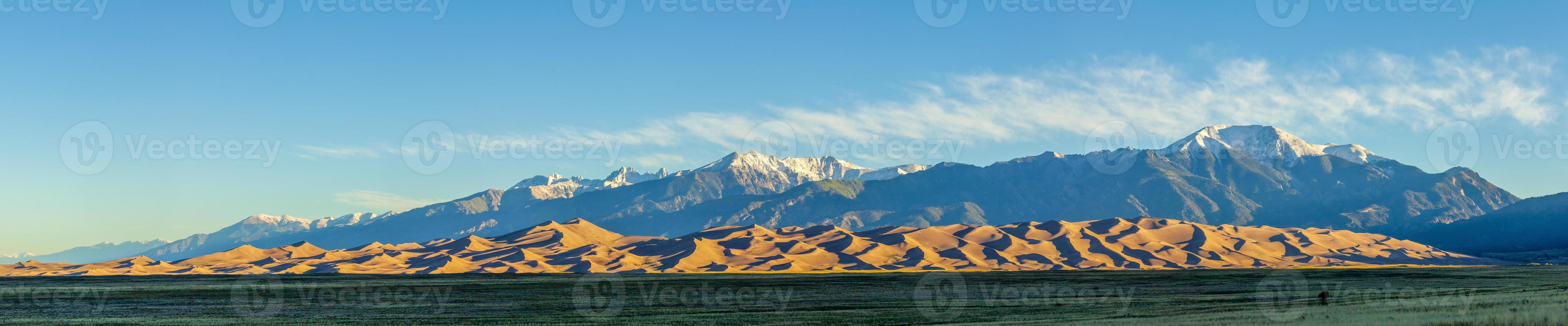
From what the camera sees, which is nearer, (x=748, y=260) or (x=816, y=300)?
(x=816, y=300)

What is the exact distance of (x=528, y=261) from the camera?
569 feet

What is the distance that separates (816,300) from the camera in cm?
6272

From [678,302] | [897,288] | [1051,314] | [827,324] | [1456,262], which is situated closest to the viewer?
[827,324]

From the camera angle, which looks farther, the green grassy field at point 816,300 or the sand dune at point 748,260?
the sand dune at point 748,260

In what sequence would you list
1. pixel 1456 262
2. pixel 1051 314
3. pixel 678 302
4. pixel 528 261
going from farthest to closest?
pixel 1456 262
pixel 528 261
pixel 678 302
pixel 1051 314

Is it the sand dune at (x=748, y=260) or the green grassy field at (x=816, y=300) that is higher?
the sand dune at (x=748, y=260)

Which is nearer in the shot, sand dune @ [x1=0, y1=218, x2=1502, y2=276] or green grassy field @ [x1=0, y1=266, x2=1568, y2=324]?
green grassy field @ [x1=0, y1=266, x2=1568, y2=324]

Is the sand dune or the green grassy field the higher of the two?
the sand dune

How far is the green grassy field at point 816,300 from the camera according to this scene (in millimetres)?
39406

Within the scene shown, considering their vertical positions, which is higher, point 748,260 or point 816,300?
point 748,260

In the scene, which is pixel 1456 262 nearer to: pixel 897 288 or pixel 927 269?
pixel 927 269

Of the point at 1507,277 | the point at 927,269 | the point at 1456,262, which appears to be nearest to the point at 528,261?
the point at 927,269

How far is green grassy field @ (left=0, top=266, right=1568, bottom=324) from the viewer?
3941 centimetres

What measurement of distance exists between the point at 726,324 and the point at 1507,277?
92.6 m
